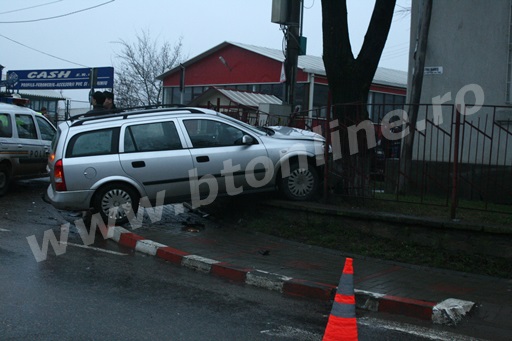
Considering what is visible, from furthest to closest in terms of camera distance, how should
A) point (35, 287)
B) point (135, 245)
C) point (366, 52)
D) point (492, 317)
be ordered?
point (366, 52), point (135, 245), point (35, 287), point (492, 317)

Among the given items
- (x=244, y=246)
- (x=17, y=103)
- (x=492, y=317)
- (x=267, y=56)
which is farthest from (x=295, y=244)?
(x=267, y=56)

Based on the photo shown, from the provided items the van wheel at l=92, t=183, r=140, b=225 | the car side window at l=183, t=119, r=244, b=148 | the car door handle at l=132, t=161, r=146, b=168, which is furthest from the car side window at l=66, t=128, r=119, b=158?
the car side window at l=183, t=119, r=244, b=148

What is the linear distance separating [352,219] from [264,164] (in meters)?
1.87

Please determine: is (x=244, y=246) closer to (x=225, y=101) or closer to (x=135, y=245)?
(x=135, y=245)

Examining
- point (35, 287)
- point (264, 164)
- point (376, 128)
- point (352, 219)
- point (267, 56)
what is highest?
point (267, 56)

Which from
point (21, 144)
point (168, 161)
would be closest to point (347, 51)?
point (168, 161)

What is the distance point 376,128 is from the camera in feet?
32.0

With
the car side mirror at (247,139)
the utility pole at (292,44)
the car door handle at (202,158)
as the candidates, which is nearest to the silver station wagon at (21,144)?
the car door handle at (202,158)

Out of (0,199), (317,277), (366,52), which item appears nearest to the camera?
(317,277)

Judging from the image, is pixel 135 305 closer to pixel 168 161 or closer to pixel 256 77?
pixel 168 161

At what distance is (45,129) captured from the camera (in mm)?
13477

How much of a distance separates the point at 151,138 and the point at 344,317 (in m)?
6.02

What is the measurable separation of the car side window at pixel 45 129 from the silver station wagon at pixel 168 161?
3782 mm

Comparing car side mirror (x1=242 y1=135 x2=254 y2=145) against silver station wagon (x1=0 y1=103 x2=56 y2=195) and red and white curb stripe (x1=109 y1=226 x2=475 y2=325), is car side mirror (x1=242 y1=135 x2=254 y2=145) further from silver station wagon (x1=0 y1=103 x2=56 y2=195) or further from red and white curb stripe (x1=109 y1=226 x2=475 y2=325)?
silver station wagon (x1=0 y1=103 x2=56 y2=195)
